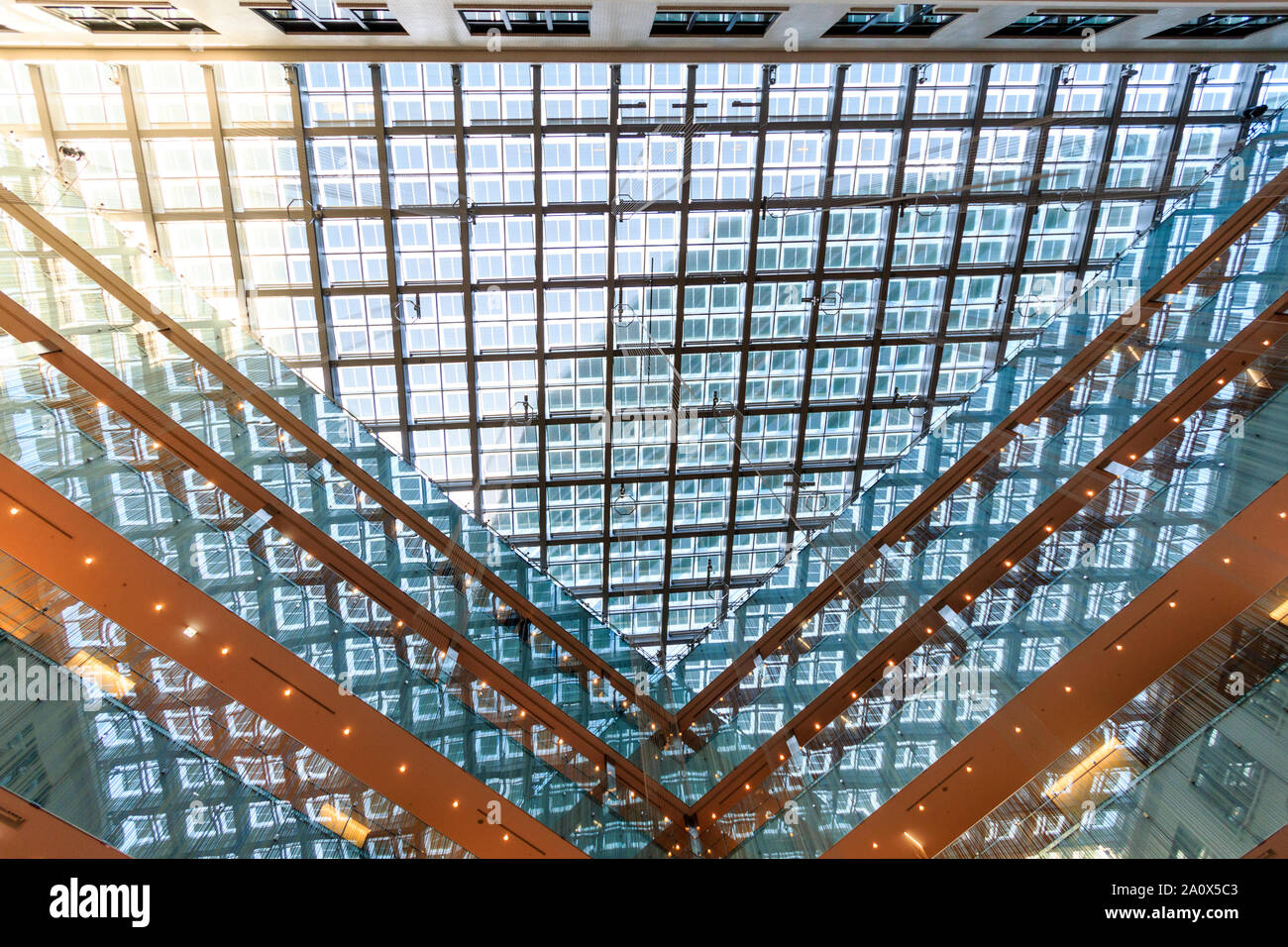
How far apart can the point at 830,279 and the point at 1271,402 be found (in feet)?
25.8

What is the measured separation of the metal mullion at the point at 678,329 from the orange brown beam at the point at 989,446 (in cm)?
313

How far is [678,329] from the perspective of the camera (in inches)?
576

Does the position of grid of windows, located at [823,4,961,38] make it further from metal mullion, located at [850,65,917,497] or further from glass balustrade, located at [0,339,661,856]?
glass balustrade, located at [0,339,661,856]

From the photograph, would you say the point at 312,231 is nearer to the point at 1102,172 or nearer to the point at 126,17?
the point at 126,17

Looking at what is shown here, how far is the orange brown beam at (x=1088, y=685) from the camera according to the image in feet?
26.6

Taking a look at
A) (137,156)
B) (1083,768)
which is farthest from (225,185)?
(1083,768)

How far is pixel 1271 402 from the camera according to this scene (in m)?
8.46

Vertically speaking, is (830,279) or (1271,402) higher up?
(830,279)

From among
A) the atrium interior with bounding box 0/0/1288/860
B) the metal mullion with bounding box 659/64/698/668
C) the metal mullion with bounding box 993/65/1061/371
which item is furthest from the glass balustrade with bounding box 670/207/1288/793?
the metal mullion with bounding box 659/64/698/668

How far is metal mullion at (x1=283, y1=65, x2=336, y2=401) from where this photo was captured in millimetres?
11828

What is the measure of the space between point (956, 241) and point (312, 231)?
13.1 m

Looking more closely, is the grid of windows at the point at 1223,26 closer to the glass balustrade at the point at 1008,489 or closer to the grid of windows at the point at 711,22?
the glass balustrade at the point at 1008,489
